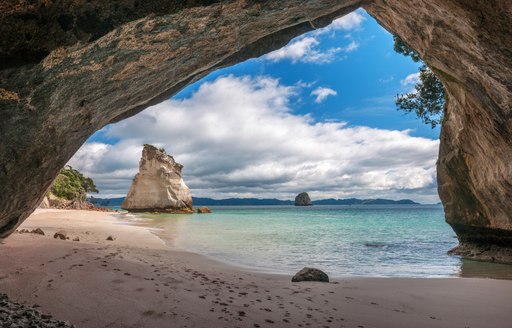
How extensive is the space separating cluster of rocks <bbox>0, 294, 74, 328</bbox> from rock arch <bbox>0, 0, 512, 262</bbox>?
7.16ft

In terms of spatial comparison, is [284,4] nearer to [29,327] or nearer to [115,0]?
[115,0]

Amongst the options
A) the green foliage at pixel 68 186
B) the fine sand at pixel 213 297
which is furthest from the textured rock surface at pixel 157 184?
the fine sand at pixel 213 297

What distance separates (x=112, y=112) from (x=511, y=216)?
13.2 metres

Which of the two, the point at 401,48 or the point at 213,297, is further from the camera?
the point at 401,48

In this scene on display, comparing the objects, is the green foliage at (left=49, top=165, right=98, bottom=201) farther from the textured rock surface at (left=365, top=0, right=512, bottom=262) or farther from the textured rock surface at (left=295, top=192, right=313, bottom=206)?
the textured rock surface at (left=295, top=192, right=313, bottom=206)

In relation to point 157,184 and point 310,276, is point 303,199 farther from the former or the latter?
point 310,276

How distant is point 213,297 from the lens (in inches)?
223

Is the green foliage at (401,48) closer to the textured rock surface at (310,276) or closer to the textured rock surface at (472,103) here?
the textured rock surface at (472,103)

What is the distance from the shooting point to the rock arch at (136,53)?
4332mm

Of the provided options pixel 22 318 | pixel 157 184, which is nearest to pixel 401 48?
pixel 22 318

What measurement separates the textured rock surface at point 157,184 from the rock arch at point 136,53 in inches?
2228

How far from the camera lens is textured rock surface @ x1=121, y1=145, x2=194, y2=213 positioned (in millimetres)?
63281

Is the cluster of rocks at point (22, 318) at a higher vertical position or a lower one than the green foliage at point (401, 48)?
lower

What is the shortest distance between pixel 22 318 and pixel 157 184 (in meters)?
62.5
